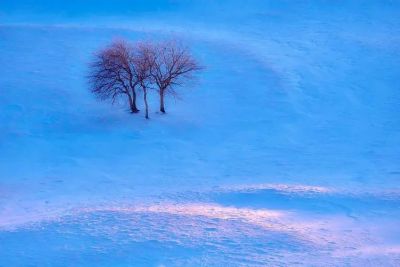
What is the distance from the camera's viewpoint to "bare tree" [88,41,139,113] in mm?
30312

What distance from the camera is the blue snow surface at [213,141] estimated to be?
57.0 ft

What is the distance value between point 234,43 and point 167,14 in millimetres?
9037

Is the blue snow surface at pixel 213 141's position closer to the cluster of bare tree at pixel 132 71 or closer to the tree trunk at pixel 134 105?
the tree trunk at pixel 134 105

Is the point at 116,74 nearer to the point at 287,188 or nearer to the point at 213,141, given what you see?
the point at 213,141

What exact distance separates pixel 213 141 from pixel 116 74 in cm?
557

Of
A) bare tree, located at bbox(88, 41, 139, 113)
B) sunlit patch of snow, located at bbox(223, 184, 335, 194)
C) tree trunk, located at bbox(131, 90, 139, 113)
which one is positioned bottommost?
sunlit patch of snow, located at bbox(223, 184, 335, 194)

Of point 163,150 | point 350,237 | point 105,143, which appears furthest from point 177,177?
point 350,237

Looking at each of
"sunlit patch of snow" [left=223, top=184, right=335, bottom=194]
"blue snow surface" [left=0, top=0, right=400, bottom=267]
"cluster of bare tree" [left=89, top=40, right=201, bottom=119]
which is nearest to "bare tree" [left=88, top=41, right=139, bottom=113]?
"cluster of bare tree" [left=89, top=40, right=201, bottom=119]

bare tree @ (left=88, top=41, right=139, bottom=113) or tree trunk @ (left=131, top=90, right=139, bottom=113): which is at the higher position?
bare tree @ (left=88, top=41, right=139, bottom=113)

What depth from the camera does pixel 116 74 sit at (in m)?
30.4

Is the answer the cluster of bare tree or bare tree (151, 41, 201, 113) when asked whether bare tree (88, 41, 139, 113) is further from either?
bare tree (151, 41, 201, 113)

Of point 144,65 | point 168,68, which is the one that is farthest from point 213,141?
point 144,65

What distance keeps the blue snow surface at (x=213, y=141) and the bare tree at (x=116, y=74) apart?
97 cm

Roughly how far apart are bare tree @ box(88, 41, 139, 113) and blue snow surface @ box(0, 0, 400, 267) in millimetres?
968
